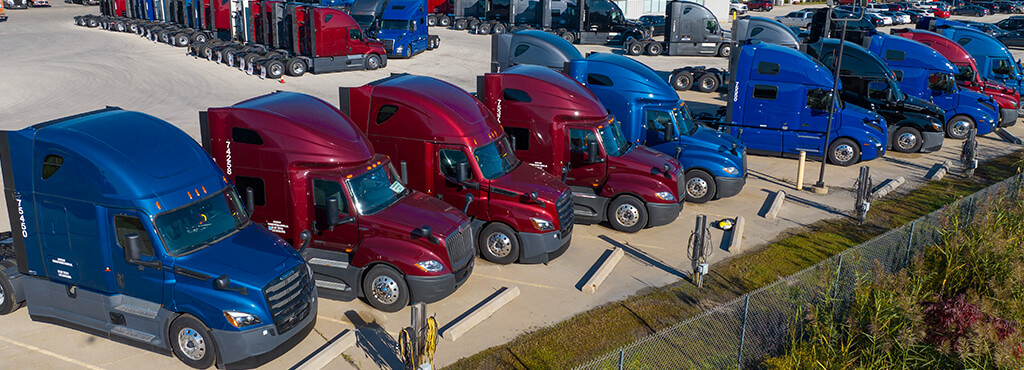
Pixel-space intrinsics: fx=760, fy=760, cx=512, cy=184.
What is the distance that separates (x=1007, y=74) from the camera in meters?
29.5

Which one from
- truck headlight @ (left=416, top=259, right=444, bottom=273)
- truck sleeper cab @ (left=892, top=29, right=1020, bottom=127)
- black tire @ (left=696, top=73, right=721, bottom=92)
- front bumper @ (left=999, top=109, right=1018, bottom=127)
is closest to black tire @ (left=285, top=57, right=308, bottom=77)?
black tire @ (left=696, top=73, right=721, bottom=92)

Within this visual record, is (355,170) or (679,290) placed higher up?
(355,170)

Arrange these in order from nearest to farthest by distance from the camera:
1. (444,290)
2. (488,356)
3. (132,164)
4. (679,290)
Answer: (132,164)
(488,356)
(444,290)
(679,290)

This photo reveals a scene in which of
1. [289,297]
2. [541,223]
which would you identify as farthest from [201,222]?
[541,223]

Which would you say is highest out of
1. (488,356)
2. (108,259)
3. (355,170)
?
(355,170)

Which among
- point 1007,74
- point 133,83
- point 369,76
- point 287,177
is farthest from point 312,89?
point 1007,74

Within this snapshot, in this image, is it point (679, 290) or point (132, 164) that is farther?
point (679, 290)

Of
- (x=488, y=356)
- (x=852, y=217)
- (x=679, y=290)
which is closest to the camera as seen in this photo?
(x=488, y=356)

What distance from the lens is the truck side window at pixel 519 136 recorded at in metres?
15.7

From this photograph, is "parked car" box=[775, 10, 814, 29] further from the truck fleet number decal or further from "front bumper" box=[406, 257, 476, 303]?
the truck fleet number decal

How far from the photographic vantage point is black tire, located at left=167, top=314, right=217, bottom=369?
945 centimetres

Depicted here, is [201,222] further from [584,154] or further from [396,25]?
A: [396,25]

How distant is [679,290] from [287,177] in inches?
263

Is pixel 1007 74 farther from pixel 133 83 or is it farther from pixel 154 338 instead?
pixel 133 83
